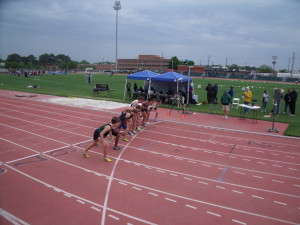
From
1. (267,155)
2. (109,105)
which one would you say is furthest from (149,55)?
(267,155)

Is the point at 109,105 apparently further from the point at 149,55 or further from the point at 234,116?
the point at 149,55

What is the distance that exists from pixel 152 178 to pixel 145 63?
122518 millimetres

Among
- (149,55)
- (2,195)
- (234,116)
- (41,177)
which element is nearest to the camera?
(2,195)

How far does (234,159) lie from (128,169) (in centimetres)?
355

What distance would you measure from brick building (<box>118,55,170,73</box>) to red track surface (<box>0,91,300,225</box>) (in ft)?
349

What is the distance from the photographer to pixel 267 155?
8.45 meters

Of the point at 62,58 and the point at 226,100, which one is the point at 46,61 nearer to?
the point at 62,58

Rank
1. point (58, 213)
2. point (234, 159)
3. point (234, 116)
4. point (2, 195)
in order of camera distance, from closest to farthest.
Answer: point (58, 213) < point (2, 195) < point (234, 159) < point (234, 116)

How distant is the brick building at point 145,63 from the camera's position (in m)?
119

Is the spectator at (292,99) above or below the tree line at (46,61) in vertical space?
below

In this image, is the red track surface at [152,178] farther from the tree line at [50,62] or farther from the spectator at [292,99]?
the tree line at [50,62]

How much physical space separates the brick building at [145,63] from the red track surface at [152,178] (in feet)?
349

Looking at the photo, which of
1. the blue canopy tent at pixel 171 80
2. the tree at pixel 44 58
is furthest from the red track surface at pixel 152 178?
the tree at pixel 44 58

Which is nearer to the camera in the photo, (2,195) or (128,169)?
(2,195)
